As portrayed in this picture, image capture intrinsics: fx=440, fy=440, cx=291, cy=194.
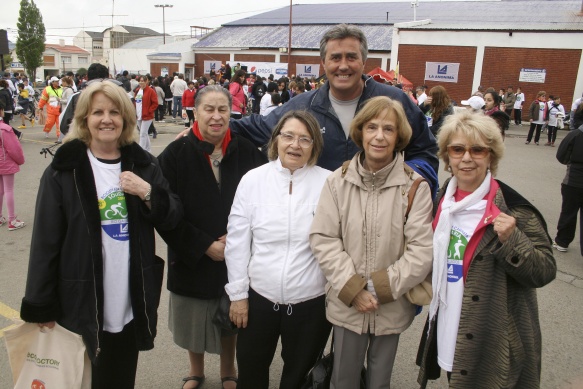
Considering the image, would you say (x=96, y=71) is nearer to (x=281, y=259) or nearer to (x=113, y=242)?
(x=113, y=242)

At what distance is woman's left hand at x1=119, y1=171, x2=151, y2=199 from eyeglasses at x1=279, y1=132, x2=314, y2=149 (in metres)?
0.78

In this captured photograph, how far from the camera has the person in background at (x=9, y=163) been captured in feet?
19.2

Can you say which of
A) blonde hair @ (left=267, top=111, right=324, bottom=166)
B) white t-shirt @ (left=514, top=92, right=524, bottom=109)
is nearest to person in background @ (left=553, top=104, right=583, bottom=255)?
blonde hair @ (left=267, top=111, right=324, bottom=166)

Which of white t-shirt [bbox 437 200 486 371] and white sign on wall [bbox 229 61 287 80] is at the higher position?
white sign on wall [bbox 229 61 287 80]

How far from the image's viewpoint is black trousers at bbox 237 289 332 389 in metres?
2.44

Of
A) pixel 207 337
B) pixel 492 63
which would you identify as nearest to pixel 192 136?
pixel 207 337

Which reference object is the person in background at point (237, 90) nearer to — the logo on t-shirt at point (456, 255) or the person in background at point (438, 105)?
the person in background at point (438, 105)

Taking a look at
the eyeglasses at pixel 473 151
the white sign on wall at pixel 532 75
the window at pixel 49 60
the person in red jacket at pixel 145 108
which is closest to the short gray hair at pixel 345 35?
the eyeglasses at pixel 473 151

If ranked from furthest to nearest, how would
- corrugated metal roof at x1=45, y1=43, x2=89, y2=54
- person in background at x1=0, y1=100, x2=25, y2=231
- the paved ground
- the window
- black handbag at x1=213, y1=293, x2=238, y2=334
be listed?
corrugated metal roof at x1=45, y1=43, x2=89, y2=54
the window
person in background at x1=0, y1=100, x2=25, y2=231
the paved ground
black handbag at x1=213, y1=293, x2=238, y2=334

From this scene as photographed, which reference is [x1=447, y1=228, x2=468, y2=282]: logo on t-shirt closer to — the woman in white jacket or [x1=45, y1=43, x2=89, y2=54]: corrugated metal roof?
the woman in white jacket

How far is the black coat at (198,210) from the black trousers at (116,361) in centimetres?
41

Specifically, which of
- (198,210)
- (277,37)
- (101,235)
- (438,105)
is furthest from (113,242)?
(277,37)

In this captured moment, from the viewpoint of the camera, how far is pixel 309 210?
2396mm

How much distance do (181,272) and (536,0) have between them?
3787 cm
